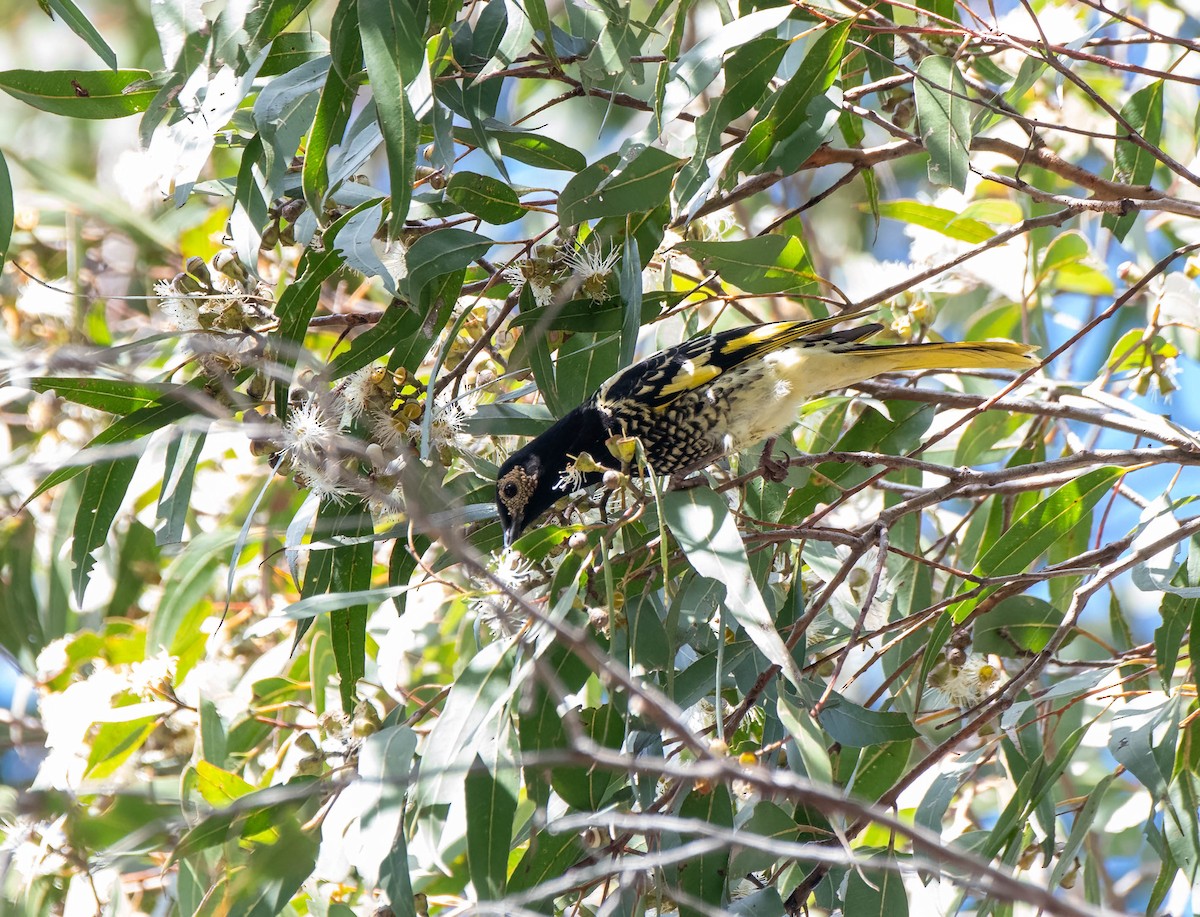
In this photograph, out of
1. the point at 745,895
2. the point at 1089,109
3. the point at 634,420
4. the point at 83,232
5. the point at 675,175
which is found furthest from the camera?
the point at 1089,109

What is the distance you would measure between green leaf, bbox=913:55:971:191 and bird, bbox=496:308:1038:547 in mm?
595

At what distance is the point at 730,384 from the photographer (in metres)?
3.31

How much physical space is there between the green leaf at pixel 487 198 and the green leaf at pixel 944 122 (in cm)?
92

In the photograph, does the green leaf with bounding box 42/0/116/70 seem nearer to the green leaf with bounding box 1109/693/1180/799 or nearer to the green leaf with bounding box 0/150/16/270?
the green leaf with bounding box 0/150/16/270

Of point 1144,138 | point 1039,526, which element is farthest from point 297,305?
point 1144,138

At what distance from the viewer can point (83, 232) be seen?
4.41m

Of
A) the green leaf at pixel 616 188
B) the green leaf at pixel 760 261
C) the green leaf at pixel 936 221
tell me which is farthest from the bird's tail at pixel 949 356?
the green leaf at pixel 616 188

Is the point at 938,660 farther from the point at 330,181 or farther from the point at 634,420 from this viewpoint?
the point at 330,181

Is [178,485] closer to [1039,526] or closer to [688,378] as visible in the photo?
[688,378]

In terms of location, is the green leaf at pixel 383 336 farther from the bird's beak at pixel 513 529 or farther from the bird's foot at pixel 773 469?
the bird's foot at pixel 773 469

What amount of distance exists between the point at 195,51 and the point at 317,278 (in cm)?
51

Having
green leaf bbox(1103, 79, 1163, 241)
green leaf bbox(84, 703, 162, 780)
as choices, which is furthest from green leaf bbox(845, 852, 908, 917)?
green leaf bbox(84, 703, 162, 780)

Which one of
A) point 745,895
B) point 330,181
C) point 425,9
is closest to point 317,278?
point 330,181

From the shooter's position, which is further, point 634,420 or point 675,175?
point 634,420
